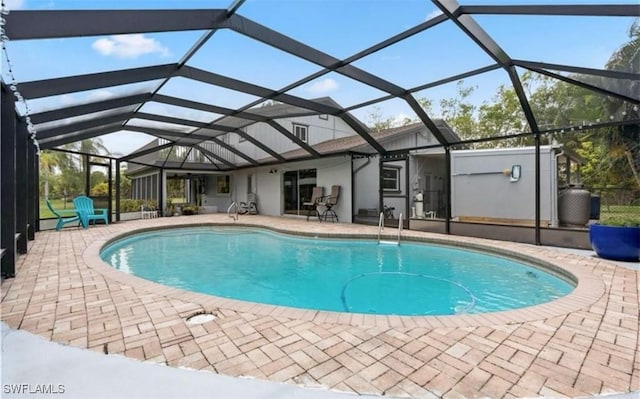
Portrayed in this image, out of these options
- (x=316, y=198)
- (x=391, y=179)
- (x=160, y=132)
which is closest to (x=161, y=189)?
(x=160, y=132)

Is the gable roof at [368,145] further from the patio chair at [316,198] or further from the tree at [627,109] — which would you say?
the tree at [627,109]

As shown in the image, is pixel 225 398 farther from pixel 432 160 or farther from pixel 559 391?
pixel 432 160

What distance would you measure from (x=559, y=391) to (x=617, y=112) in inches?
242

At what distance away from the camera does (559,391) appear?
1.80 m

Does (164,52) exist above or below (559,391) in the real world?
above

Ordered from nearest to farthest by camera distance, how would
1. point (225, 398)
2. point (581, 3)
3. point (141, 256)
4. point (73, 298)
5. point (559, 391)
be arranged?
point (225, 398), point (559, 391), point (73, 298), point (581, 3), point (141, 256)

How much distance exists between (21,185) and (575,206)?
434 inches

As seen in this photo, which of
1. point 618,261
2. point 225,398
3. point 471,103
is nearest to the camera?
point 225,398

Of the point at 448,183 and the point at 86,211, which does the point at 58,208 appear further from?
the point at 448,183

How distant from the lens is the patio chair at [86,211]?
9.45 metres

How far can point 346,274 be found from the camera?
5.68m

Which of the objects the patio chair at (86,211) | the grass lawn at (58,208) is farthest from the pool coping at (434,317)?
the grass lawn at (58,208)

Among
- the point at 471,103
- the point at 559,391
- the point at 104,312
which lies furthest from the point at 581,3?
the point at 471,103

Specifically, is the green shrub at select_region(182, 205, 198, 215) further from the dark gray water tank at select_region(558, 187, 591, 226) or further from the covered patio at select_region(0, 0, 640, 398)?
the dark gray water tank at select_region(558, 187, 591, 226)
